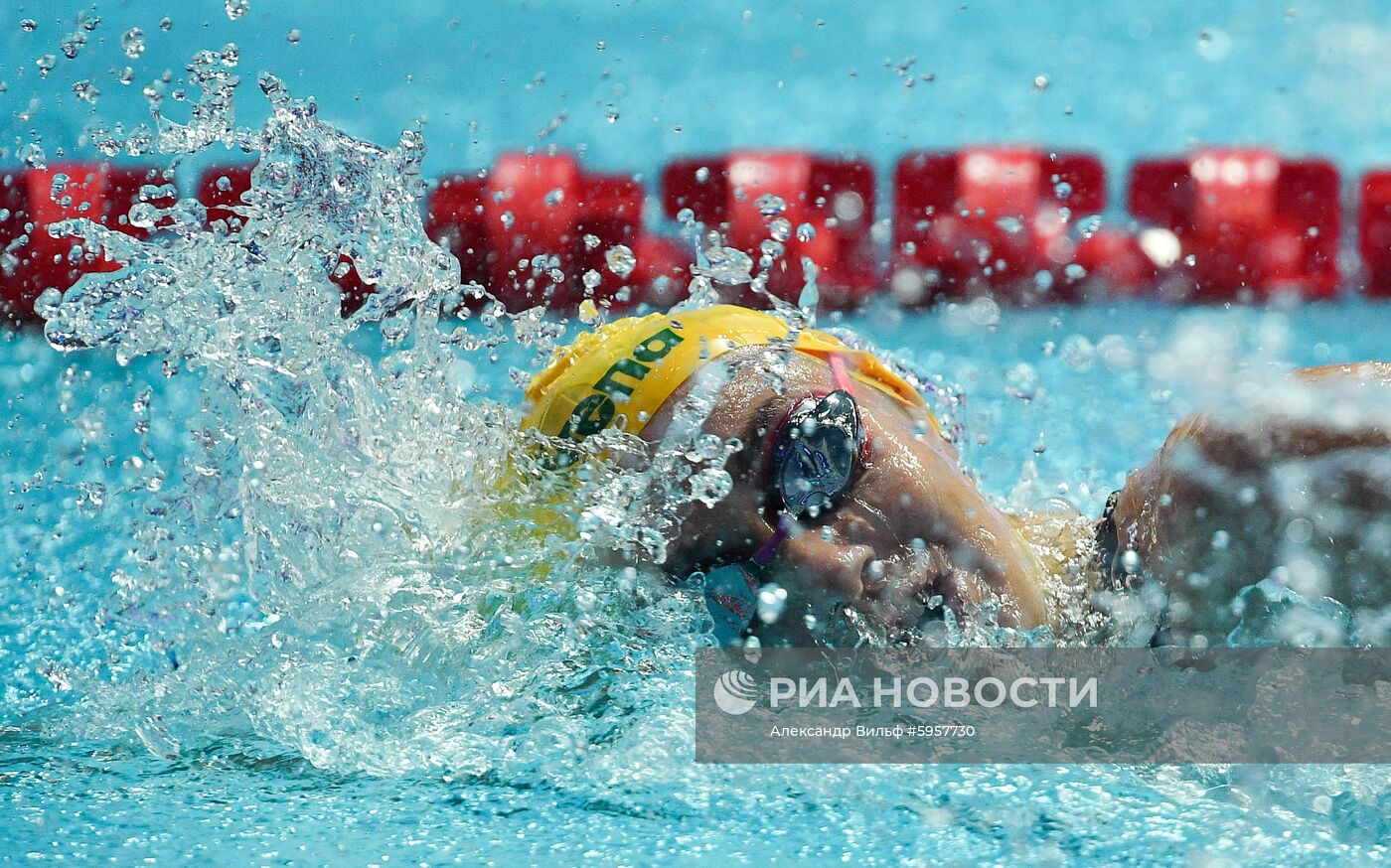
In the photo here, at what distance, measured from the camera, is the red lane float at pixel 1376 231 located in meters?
4.78

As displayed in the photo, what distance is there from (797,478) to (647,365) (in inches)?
10.1

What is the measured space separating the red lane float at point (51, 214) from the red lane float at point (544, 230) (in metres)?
1.10

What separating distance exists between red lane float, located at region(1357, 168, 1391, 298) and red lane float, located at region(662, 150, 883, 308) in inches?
68.3

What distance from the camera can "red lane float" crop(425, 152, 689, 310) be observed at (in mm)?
5051

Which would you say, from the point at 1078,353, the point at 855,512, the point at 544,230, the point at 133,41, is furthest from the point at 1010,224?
the point at 855,512

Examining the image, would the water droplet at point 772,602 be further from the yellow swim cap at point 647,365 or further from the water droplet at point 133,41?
the water droplet at point 133,41

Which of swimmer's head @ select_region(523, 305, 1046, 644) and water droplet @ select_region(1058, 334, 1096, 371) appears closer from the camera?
swimmer's head @ select_region(523, 305, 1046, 644)

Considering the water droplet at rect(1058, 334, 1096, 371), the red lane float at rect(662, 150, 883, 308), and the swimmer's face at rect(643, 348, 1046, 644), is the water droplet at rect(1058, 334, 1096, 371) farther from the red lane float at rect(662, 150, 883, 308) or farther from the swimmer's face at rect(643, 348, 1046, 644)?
the swimmer's face at rect(643, 348, 1046, 644)

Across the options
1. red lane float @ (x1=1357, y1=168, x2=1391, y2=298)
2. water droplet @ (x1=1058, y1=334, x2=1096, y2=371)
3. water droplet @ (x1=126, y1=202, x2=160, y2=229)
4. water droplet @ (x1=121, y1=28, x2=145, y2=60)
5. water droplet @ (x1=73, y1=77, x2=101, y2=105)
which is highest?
red lane float @ (x1=1357, y1=168, x2=1391, y2=298)

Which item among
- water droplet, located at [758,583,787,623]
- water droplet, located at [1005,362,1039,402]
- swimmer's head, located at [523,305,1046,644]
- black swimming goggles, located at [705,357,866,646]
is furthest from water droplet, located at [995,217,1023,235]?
water droplet, located at [758,583,787,623]

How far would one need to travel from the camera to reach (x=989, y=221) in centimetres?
Answer: 502

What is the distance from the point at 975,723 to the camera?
1.44 metres

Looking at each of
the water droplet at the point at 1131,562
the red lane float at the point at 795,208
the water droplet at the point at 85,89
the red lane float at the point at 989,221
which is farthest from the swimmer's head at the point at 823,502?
the red lane float at the point at 989,221

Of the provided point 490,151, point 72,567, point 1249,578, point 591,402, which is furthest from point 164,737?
point 490,151
